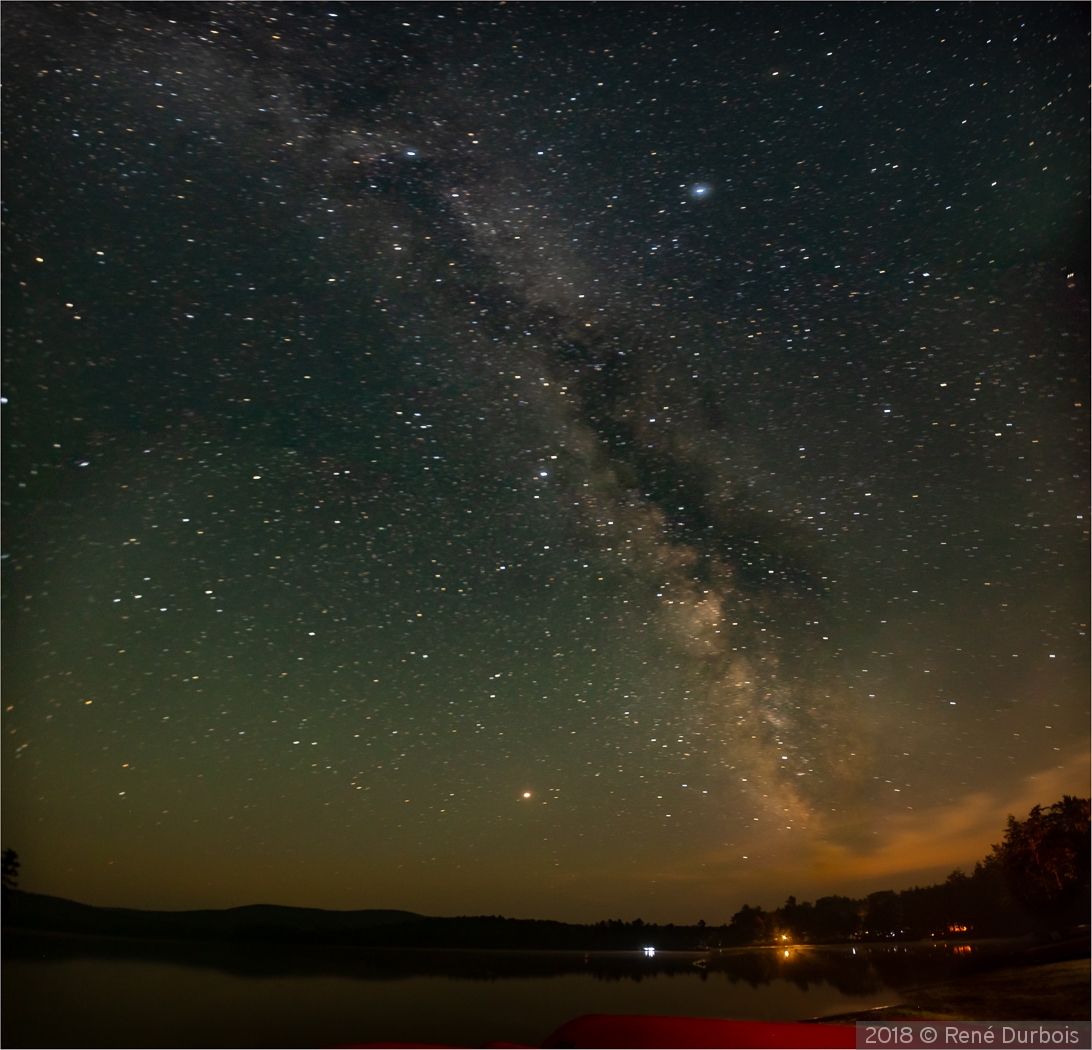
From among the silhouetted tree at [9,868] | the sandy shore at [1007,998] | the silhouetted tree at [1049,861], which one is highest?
the silhouetted tree at [9,868]

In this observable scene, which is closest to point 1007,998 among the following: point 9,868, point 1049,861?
point 1049,861

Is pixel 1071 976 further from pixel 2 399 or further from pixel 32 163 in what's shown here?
pixel 32 163

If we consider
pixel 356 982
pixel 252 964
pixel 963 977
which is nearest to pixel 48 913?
pixel 252 964

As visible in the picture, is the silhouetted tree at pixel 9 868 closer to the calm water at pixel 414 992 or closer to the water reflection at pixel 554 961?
the calm water at pixel 414 992

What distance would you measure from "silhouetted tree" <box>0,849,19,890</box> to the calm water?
4851 millimetres

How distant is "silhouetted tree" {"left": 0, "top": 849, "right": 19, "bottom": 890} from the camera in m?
6.28

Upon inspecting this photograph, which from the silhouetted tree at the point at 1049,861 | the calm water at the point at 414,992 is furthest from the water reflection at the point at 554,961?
the silhouetted tree at the point at 1049,861

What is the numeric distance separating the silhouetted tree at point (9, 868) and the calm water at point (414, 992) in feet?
15.9

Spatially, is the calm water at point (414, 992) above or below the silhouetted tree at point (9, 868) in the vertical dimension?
below

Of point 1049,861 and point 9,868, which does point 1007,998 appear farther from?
point 9,868

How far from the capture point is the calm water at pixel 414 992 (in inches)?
560

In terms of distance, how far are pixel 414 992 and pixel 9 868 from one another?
1960 cm

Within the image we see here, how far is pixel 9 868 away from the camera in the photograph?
689 centimetres

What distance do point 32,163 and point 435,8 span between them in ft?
8.51
